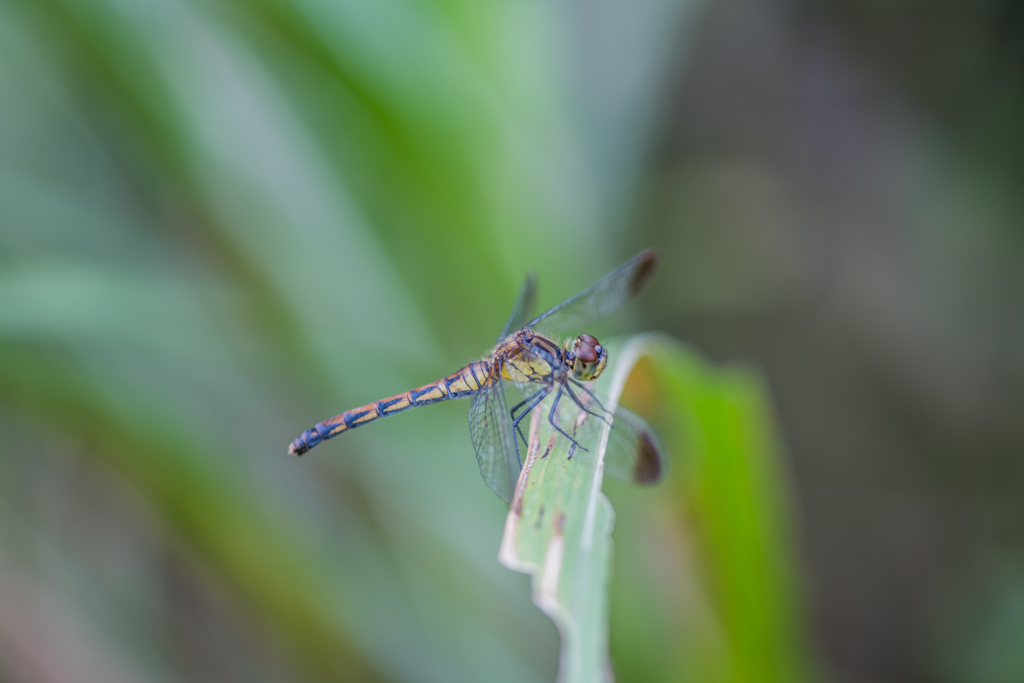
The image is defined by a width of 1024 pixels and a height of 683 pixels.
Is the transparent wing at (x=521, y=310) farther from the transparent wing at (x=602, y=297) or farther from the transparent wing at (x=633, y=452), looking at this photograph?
the transparent wing at (x=633, y=452)

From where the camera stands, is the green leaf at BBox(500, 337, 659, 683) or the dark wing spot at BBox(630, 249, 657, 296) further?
the dark wing spot at BBox(630, 249, 657, 296)

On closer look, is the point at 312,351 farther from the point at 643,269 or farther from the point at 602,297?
the point at 643,269

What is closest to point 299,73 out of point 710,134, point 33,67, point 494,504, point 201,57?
point 201,57

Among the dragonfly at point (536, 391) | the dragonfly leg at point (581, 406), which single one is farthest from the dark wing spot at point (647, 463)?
the dragonfly leg at point (581, 406)

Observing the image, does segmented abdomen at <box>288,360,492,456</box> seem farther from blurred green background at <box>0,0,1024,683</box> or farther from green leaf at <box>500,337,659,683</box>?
green leaf at <box>500,337,659,683</box>

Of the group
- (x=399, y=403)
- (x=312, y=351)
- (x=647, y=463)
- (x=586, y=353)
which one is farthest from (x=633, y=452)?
(x=312, y=351)

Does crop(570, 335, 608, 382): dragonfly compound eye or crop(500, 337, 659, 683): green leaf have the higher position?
crop(570, 335, 608, 382): dragonfly compound eye

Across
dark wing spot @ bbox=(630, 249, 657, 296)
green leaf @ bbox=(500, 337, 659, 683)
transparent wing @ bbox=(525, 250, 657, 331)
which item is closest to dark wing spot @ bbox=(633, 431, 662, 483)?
green leaf @ bbox=(500, 337, 659, 683)
